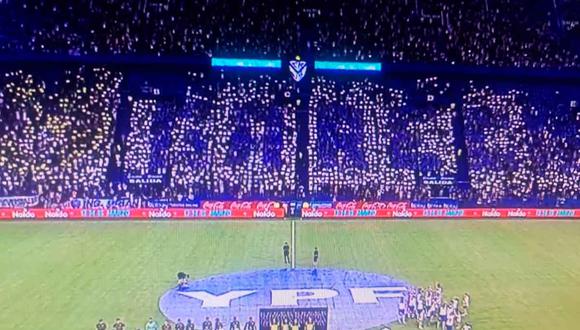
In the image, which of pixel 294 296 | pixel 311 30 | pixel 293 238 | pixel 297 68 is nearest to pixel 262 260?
pixel 293 238

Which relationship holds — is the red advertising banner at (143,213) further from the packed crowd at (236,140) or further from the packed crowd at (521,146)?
the packed crowd at (521,146)

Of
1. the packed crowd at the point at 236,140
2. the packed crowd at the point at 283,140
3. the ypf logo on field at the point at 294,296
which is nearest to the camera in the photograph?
the ypf logo on field at the point at 294,296

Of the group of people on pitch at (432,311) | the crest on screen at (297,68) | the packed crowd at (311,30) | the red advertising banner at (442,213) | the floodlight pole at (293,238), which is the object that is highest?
the packed crowd at (311,30)

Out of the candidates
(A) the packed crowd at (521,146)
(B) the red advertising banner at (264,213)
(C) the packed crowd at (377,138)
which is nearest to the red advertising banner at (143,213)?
(B) the red advertising banner at (264,213)

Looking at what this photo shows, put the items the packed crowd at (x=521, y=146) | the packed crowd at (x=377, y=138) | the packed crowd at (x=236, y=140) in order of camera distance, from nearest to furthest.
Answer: the packed crowd at (x=236, y=140)
the packed crowd at (x=521, y=146)
the packed crowd at (x=377, y=138)

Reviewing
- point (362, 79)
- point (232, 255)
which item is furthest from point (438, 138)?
point (232, 255)

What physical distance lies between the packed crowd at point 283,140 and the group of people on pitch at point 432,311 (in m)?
21.4

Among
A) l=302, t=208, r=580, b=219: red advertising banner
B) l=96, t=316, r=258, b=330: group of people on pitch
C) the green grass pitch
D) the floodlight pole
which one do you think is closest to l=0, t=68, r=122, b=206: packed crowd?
the green grass pitch

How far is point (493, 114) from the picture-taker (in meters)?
49.8

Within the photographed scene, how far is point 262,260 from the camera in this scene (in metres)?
29.0

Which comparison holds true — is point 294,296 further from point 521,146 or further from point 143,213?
point 521,146

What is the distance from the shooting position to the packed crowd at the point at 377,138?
44.4m

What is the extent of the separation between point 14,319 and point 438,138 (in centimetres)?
3604

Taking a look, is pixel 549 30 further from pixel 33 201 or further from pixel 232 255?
pixel 33 201
